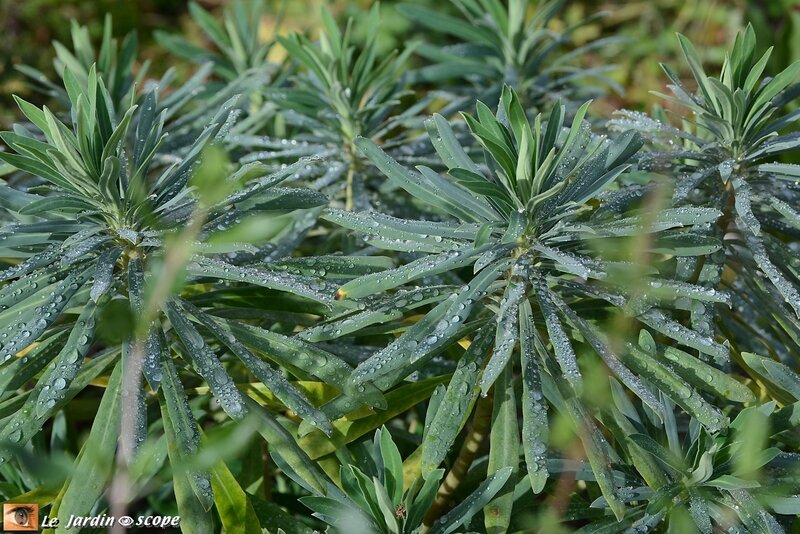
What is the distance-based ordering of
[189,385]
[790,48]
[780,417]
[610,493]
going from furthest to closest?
1. [790,48]
2. [189,385]
3. [780,417]
4. [610,493]

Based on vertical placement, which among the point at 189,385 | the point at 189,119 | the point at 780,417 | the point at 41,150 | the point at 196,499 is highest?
the point at 189,119

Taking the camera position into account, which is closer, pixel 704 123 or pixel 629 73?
pixel 704 123

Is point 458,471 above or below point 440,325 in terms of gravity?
below

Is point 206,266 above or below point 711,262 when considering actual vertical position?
below

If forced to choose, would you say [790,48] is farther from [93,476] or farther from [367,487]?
[93,476]

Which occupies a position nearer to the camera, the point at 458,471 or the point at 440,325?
the point at 440,325

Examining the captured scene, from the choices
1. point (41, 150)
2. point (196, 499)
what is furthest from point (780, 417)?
point (41, 150)

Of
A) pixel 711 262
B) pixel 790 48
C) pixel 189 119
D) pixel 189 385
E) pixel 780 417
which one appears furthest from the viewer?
pixel 790 48

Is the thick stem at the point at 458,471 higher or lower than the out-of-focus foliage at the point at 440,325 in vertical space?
lower

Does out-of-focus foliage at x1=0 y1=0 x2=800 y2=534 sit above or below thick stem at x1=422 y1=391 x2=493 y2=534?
above

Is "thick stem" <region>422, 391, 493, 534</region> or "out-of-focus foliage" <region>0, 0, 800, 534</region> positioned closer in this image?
"out-of-focus foliage" <region>0, 0, 800, 534</region>

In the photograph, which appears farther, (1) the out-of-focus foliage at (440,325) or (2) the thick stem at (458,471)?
(2) the thick stem at (458,471)
